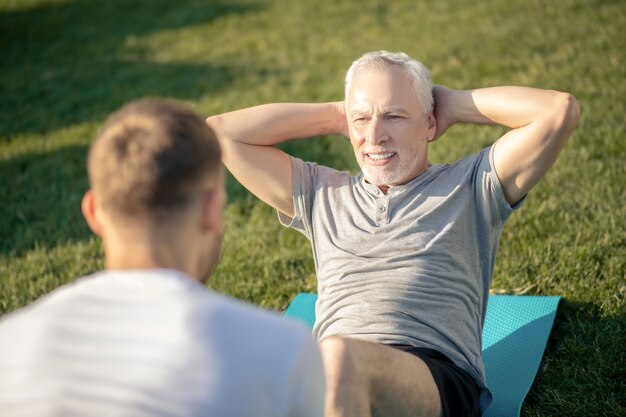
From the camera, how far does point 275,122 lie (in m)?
3.55

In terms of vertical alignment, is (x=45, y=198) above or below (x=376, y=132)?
below

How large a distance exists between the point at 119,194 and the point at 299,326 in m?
0.50

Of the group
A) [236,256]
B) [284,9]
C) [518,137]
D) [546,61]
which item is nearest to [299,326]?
[518,137]

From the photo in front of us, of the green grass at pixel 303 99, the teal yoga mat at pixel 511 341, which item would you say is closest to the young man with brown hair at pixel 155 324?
the teal yoga mat at pixel 511 341

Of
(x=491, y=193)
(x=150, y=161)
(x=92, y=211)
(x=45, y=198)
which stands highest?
(x=150, y=161)

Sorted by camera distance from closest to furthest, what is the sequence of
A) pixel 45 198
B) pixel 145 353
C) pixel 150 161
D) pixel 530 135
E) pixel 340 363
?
pixel 145 353 → pixel 150 161 → pixel 340 363 → pixel 530 135 → pixel 45 198

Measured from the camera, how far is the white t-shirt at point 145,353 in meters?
1.52

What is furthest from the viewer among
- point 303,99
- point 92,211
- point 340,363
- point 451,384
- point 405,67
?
point 303,99

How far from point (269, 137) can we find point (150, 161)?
6.14 ft

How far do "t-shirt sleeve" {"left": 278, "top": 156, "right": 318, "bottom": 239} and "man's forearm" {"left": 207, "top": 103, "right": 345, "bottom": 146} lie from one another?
18 centimetres

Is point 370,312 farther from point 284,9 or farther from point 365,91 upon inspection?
point 284,9

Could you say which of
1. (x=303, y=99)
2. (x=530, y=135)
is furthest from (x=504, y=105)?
(x=303, y=99)

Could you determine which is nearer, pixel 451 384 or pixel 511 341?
pixel 451 384

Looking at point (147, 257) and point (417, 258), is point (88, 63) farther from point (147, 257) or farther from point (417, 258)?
point (147, 257)
